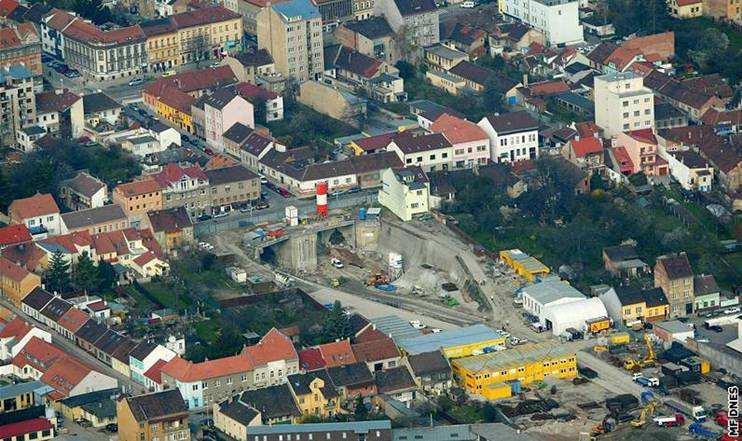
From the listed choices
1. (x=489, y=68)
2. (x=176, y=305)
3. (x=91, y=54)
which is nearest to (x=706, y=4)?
(x=489, y=68)

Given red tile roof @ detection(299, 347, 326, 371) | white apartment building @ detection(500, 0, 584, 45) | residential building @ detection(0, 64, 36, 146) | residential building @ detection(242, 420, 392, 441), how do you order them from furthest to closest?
white apartment building @ detection(500, 0, 584, 45)
residential building @ detection(0, 64, 36, 146)
red tile roof @ detection(299, 347, 326, 371)
residential building @ detection(242, 420, 392, 441)

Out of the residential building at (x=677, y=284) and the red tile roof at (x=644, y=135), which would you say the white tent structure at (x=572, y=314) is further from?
the red tile roof at (x=644, y=135)

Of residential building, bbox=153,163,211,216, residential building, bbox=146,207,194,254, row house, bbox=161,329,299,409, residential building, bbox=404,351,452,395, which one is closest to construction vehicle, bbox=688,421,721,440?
A: residential building, bbox=404,351,452,395

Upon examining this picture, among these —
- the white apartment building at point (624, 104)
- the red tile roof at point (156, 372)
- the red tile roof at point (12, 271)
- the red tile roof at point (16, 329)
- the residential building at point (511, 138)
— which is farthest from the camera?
the white apartment building at point (624, 104)

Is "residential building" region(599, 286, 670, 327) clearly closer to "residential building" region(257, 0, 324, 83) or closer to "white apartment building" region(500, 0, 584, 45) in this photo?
"residential building" region(257, 0, 324, 83)

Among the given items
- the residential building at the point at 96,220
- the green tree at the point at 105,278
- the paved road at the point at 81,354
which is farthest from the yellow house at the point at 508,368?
the residential building at the point at 96,220
